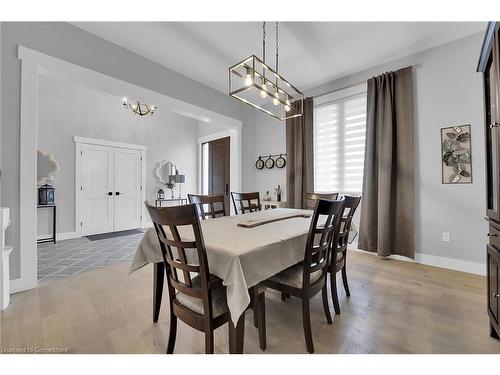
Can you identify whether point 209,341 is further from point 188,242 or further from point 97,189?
point 97,189

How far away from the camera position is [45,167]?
163 inches

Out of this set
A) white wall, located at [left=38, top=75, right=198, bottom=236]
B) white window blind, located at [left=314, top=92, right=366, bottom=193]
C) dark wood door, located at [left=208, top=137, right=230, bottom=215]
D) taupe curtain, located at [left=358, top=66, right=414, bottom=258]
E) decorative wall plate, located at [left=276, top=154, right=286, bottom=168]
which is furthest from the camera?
dark wood door, located at [left=208, top=137, right=230, bottom=215]

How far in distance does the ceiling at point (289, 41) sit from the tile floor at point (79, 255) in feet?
9.59

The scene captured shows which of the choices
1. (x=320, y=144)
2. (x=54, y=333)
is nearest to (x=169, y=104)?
(x=320, y=144)

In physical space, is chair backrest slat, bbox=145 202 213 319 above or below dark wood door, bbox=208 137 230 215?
below

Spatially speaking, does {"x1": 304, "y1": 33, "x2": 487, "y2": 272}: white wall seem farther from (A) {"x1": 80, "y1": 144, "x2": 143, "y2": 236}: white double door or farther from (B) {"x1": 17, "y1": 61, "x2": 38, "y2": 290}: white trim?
(A) {"x1": 80, "y1": 144, "x2": 143, "y2": 236}: white double door

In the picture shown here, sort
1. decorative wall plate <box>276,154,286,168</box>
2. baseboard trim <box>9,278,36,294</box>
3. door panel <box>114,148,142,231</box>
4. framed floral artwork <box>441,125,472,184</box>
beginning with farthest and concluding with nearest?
door panel <box>114,148,142,231</box> < decorative wall plate <box>276,154,286,168</box> < framed floral artwork <box>441,125,472,184</box> < baseboard trim <box>9,278,36,294</box>

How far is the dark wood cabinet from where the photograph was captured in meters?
1.33

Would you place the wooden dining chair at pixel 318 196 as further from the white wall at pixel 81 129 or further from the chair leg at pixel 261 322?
the white wall at pixel 81 129

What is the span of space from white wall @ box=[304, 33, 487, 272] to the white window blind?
713 mm

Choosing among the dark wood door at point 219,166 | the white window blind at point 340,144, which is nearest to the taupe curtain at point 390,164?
the white window blind at point 340,144

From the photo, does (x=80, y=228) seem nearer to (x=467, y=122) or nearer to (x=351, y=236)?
(x=351, y=236)

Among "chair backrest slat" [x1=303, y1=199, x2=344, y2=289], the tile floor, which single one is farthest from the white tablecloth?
the tile floor

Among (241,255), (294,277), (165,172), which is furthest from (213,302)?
(165,172)
